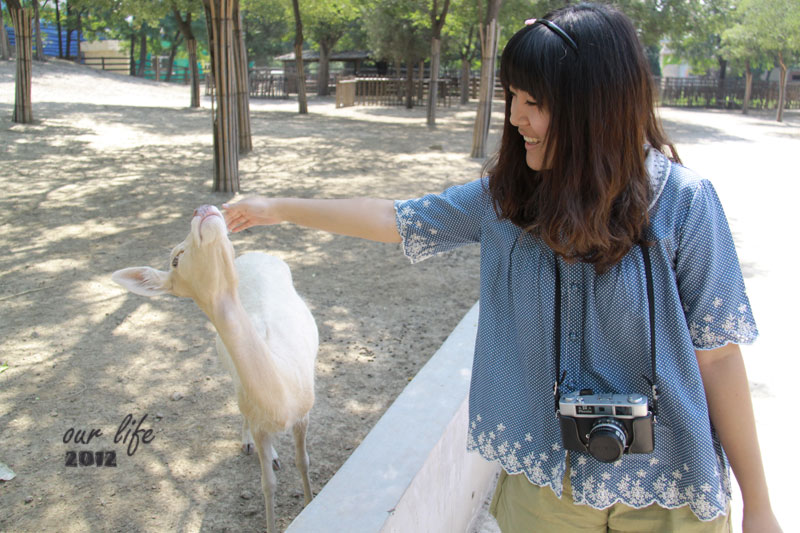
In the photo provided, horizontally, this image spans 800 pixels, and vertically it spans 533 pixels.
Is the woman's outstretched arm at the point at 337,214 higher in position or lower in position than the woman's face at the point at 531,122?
lower

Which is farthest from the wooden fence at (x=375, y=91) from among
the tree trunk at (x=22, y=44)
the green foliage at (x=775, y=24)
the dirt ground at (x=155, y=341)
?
the dirt ground at (x=155, y=341)

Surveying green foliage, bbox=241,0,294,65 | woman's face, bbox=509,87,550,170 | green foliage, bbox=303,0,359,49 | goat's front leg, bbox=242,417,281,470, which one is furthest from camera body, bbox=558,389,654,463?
green foliage, bbox=241,0,294,65

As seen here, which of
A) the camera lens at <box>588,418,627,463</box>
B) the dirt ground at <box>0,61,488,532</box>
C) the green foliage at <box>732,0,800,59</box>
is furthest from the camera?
the green foliage at <box>732,0,800,59</box>

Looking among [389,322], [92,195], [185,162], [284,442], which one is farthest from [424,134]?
[284,442]

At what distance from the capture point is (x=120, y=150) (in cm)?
1183

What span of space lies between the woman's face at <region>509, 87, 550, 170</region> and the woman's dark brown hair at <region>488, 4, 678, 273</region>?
0.02 metres

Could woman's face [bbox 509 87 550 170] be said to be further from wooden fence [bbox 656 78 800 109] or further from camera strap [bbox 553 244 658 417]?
wooden fence [bbox 656 78 800 109]

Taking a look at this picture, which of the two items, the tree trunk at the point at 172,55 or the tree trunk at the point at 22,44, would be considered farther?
the tree trunk at the point at 172,55

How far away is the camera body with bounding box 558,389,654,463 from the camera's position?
1.33m

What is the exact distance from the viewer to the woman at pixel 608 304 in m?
1.35

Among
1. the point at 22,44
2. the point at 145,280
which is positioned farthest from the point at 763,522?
the point at 22,44

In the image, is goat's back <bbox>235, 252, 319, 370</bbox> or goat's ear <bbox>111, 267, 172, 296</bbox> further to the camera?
goat's back <bbox>235, 252, 319, 370</bbox>

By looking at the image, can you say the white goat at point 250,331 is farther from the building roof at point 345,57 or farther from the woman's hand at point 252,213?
the building roof at point 345,57

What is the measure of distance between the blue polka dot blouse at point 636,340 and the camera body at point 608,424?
7cm
